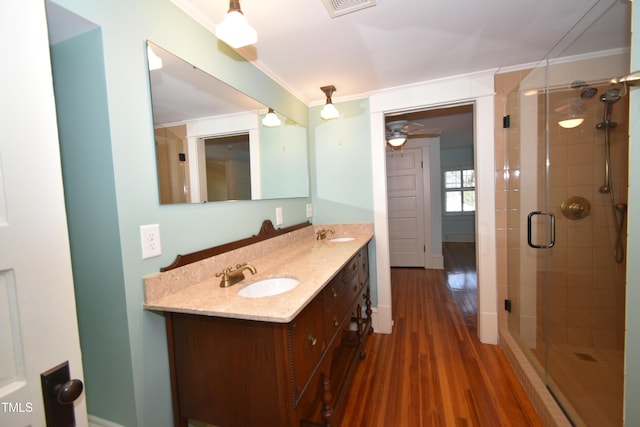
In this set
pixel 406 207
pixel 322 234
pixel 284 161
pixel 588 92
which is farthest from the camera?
pixel 406 207

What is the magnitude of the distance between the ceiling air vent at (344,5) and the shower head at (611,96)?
56.4 inches

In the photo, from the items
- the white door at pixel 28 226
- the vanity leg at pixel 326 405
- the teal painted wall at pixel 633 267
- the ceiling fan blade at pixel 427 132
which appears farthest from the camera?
the ceiling fan blade at pixel 427 132

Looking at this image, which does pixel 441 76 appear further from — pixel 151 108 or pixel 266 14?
pixel 151 108

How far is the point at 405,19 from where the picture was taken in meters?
1.51

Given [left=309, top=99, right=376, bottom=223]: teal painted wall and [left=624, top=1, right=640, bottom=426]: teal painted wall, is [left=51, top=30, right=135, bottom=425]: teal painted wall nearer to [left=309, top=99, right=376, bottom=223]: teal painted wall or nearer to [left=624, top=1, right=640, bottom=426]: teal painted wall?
[left=624, top=1, right=640, bottom=426]: teal painted wall

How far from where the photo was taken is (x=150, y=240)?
1083mm

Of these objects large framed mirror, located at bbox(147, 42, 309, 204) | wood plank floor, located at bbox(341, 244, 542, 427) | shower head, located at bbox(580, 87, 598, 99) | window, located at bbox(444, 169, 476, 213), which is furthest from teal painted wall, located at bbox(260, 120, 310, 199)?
window, located at bbox(444, 169, 476, 213)

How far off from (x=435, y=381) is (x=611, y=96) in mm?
2070

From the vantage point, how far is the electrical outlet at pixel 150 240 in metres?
1.06

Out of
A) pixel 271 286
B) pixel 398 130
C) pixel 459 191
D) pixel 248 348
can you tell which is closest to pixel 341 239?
pixel 271 286

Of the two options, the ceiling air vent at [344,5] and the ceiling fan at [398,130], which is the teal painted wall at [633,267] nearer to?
the ceiling air vent at [344,5]

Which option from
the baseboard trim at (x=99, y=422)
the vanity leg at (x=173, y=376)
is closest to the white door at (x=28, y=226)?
the vanity leg at (x=173, y=376)

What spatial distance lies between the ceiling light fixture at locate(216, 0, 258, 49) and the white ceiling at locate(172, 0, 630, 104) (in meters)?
0.40

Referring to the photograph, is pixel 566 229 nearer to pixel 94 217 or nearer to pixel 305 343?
pixel 305 343
